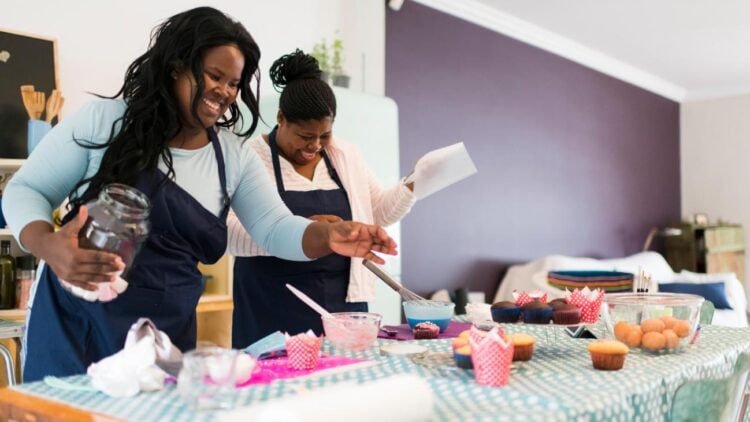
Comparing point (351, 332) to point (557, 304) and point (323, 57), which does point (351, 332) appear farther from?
point (323, 57)

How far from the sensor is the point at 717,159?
310 inches

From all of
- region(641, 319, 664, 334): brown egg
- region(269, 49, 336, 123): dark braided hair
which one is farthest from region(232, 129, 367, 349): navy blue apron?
region(641, 319, 664, 334): brown egg

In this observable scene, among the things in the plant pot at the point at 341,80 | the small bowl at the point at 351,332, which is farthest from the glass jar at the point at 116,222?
the plant pot at the point at 341,80

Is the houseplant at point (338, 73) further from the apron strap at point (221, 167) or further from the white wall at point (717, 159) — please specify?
the white wall at point (717, 159)

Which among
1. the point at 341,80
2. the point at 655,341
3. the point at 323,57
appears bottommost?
the point at 655,341

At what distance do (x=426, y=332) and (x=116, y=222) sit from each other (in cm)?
81

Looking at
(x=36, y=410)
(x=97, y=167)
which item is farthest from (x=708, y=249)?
(x=36, y=410)

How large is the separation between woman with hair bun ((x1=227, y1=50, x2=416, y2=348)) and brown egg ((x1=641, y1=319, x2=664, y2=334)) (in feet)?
2.71

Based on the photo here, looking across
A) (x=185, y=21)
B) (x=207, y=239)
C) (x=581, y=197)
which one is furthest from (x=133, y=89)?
(x=581, y=197)

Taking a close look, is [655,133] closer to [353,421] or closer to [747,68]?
[747,68]

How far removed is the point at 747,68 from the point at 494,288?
3505 millimetres

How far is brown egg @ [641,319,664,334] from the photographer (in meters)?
1.58

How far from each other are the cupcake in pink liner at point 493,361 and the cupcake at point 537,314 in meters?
0.37

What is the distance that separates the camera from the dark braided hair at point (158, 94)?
1.50 meters
